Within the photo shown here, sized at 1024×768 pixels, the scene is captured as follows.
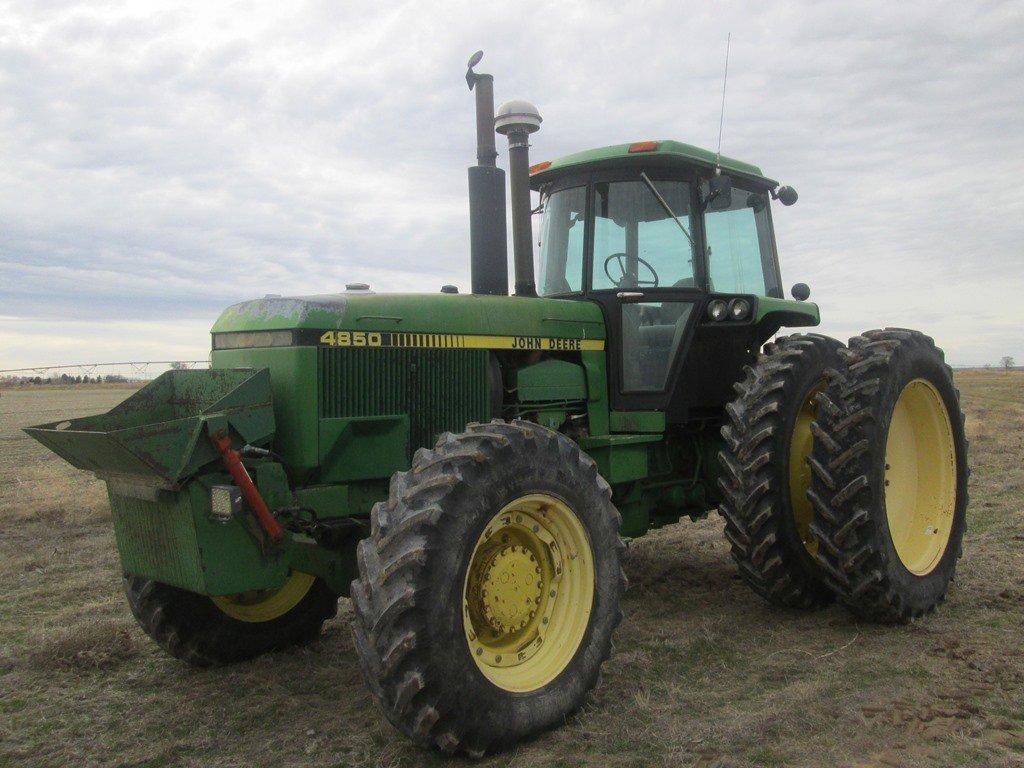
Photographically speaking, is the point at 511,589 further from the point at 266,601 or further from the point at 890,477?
the point at 890,477

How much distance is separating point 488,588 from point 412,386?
1259mm

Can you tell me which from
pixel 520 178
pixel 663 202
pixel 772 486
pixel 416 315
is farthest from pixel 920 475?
pixel 416 315

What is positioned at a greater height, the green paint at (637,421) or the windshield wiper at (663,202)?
the windshield wiper at (663,202)

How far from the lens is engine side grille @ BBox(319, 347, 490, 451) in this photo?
14.0 ft

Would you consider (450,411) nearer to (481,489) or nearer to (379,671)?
(481,489)

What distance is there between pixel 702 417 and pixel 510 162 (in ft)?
6.81

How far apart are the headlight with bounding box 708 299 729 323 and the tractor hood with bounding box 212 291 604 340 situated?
732 mm

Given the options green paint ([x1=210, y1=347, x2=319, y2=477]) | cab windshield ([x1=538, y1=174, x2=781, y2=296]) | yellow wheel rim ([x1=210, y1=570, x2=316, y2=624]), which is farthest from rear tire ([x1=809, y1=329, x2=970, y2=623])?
yellow wheel rim ([x1=210, y1=570, x2=316, y2=624])

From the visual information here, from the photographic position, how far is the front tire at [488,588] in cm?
325

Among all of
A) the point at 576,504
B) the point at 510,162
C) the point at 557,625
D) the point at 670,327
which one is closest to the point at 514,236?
the point at 510,162

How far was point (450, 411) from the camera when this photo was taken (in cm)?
475

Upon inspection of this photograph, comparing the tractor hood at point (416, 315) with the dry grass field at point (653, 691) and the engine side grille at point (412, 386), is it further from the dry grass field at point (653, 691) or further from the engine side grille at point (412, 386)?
the dry grass field at point (653, 691)

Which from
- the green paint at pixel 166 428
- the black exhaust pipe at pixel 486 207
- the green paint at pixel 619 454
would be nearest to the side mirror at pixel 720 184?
the black exhaust pipe at pixel 486 207

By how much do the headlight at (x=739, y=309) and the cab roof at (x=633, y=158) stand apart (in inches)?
35.7
